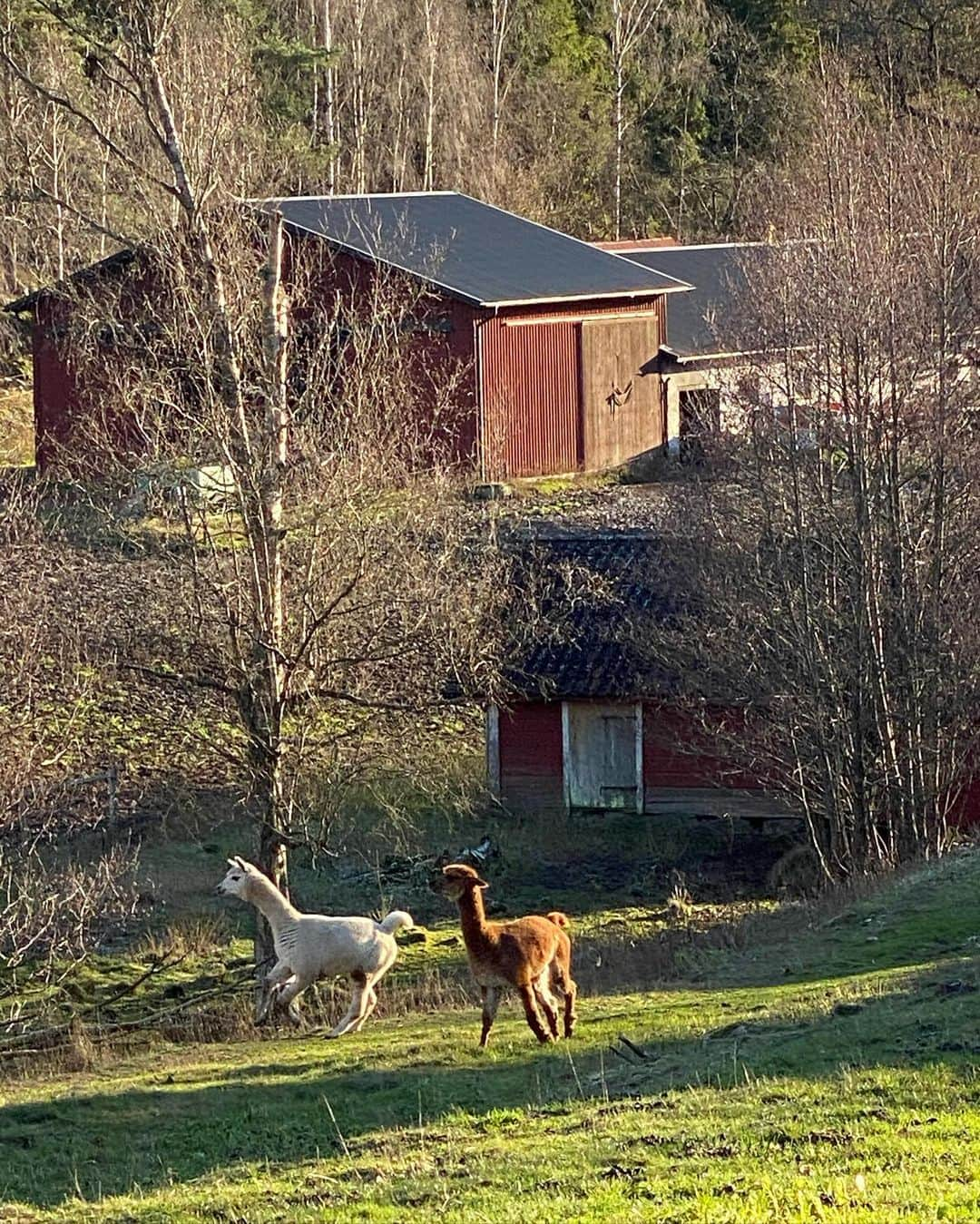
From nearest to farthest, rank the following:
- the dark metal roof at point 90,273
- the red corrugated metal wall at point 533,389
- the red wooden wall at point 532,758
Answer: the red wooden wall at point 532,758 < the dark metal roof at point 90,273 < the red corrugated metal wall at point 533,389

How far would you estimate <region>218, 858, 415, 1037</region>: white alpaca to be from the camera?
14.1 m

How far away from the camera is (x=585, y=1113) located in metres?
9.95

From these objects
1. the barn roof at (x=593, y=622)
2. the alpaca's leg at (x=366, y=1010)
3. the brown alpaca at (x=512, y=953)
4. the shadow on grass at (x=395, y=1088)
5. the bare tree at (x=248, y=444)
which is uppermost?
the bare tree at (x=248, y=444)

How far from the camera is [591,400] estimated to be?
41969 mm

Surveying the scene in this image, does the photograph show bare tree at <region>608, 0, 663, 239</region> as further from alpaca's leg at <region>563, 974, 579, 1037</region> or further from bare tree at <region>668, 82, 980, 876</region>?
alpaca's leg at <region>563, 974, 579, 1037</region>

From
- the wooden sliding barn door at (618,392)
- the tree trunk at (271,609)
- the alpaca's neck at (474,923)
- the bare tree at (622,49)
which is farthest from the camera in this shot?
the bare tree at (622,49)

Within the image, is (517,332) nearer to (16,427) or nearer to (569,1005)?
(16,427)

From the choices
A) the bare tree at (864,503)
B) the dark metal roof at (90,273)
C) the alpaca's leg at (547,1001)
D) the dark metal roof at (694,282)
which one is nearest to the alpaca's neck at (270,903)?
the alpaca's leg at (547,1001)

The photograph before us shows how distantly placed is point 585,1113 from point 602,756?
14593mm

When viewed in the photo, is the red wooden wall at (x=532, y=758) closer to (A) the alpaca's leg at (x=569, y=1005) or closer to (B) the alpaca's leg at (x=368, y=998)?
(B) the alpaca's leg at (x=368, y=998)

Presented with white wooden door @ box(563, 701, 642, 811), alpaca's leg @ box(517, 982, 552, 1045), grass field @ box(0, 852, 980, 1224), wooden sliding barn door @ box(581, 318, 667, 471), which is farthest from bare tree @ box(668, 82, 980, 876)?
wooden sliding barn door @ box(581, 318, 667, 471)

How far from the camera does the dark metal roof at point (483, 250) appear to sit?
1521 inches

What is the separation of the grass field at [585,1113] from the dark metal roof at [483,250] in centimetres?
2336

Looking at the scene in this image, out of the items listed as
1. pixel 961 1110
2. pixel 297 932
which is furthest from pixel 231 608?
pixel 961 1110
